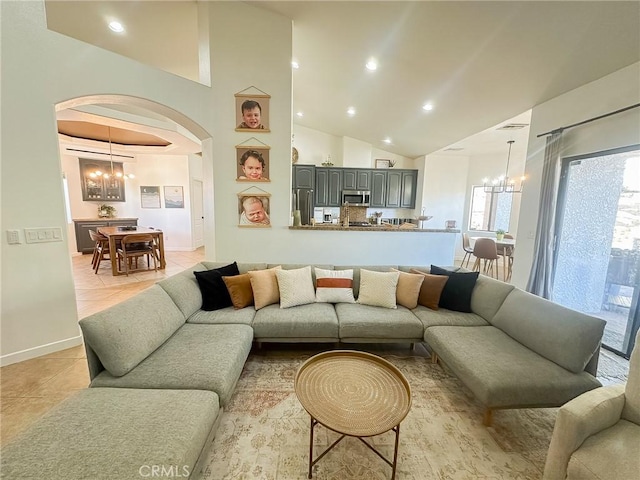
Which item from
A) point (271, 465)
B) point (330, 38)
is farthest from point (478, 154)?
point (271, 465)

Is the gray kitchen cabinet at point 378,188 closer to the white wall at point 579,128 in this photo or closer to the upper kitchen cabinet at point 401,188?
the upper kitchen cabinet at point 401,188

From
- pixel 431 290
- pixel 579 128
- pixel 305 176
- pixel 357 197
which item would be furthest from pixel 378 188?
pixel 431 290

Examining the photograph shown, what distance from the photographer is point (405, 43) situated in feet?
10.2

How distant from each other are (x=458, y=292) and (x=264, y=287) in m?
2.01

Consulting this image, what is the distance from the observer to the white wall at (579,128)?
8.34ft

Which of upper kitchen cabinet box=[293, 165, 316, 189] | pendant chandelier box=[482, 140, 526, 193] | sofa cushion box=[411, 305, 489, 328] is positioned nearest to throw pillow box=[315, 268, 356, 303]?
sofa cushion box=[411, 305, 489, 328]

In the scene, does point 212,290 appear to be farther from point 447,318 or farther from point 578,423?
point 578,423

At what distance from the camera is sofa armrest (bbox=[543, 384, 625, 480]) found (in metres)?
1.18

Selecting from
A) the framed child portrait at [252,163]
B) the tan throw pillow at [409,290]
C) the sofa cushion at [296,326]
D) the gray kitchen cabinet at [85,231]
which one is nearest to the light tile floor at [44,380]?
the sofa cushion at [296,326]

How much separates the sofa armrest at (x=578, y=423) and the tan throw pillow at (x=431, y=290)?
54.5 inches

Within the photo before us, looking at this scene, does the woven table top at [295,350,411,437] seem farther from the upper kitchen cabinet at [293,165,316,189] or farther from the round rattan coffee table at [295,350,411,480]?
the upper kitchen cabinet at [293,165,316,189]

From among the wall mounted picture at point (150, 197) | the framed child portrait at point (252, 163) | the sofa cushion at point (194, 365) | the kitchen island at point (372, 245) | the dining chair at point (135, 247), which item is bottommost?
the sofa cushion at point (194, 365)

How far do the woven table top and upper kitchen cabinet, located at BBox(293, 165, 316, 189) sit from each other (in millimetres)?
5763

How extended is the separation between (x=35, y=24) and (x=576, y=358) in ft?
16.4
